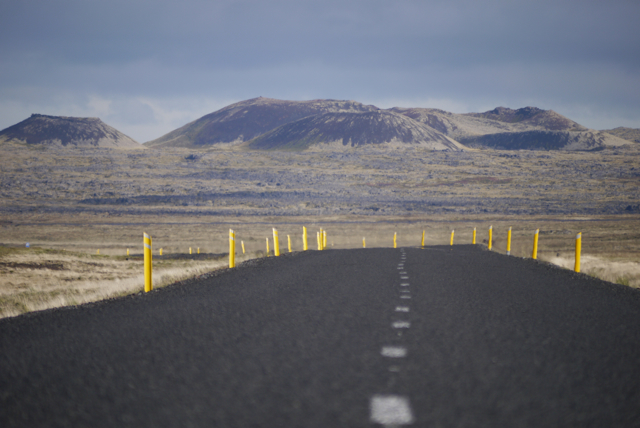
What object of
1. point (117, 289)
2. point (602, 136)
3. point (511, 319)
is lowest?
point (117, 289)

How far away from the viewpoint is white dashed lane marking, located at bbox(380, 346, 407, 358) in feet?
14.9

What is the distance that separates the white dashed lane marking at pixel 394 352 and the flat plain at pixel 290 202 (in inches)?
586

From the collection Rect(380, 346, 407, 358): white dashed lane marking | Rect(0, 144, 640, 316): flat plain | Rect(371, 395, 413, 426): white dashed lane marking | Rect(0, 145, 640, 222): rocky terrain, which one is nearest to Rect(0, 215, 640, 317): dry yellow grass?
Rect(0, 144, 640, 316): flat plain

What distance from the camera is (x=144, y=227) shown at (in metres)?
63.1

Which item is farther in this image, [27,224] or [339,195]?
[339,195]

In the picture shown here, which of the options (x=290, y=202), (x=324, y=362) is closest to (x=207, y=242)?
(x=290, y=202)

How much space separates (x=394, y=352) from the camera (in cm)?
465

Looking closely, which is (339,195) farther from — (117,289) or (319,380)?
(319,380)

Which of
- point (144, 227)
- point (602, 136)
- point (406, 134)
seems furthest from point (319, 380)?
point (602, 136)

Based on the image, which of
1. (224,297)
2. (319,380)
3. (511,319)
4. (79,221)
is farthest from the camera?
(79,221)

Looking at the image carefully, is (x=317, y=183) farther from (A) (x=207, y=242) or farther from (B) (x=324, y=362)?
(B) (x=324, y=362)

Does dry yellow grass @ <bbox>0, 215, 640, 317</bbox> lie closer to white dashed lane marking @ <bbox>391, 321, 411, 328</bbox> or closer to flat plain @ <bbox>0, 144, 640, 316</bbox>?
flat plain @ <bbox>0, 144, 640, 316</bbox>

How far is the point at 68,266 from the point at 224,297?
19.7 metres

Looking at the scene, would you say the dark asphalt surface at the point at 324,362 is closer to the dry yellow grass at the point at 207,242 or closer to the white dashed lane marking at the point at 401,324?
the white dashed lane marking at the point at 401,324
